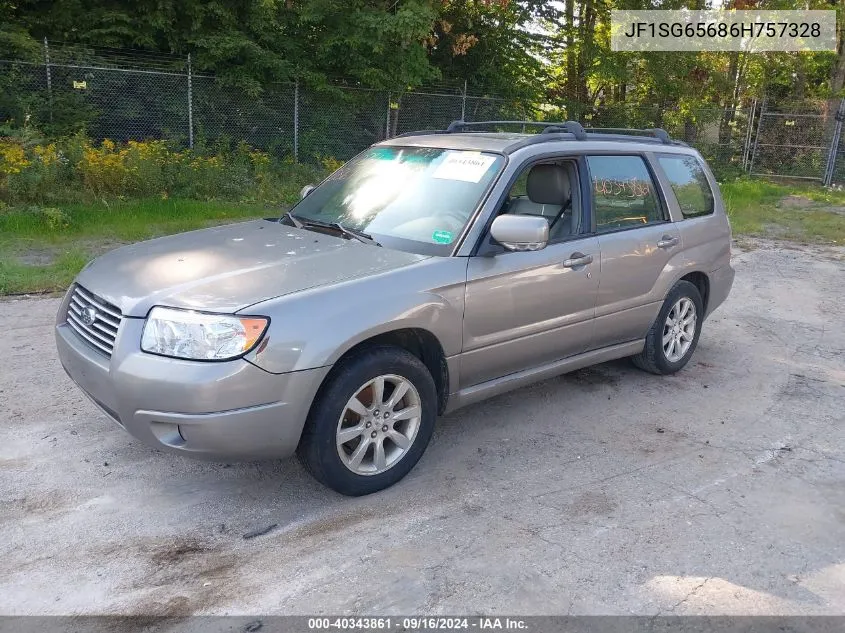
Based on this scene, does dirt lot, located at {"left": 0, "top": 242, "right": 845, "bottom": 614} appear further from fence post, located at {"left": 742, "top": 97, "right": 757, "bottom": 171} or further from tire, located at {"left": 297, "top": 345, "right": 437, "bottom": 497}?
fence post, located at {"left": 742, "top": 97, "right": 757, "bottom": 171}

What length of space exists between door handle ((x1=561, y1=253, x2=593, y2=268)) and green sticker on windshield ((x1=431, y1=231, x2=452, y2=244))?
82 centimetres

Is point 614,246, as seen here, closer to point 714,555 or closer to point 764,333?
point 714,555

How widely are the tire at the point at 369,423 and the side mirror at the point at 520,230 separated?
0.83 m

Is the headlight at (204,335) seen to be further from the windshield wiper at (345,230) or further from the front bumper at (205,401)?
the windshield wiper at (345,230)

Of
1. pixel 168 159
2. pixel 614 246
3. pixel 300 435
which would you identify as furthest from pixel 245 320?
pixel 168 159

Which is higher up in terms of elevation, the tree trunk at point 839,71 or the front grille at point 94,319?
the tree trunk at point 839,71

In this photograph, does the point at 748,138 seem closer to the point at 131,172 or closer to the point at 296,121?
the point at 296,121

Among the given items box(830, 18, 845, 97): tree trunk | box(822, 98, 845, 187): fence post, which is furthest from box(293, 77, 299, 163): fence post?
box(830, 18, 845, 97): tree trunk

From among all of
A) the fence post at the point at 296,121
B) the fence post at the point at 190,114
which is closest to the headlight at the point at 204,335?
the fence post at the point at 190,114

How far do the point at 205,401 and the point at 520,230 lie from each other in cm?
186

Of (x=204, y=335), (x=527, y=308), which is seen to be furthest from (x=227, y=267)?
(x=527, y=308)

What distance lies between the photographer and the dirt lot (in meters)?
3.05

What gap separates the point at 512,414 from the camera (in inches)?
196

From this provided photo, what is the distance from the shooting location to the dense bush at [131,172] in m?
10.6
